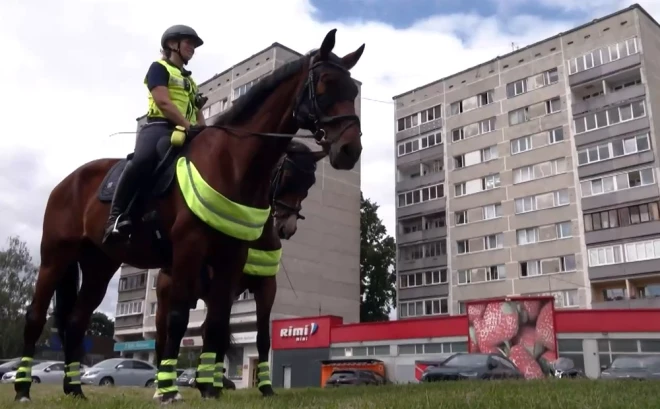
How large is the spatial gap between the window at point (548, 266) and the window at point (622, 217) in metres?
3.28

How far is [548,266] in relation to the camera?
56906mm

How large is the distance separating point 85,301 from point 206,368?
249 centimetres

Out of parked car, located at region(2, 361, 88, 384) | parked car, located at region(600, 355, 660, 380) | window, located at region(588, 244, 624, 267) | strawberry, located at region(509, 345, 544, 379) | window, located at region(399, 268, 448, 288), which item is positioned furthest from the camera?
window, located at region(399, 268, 448, 288)

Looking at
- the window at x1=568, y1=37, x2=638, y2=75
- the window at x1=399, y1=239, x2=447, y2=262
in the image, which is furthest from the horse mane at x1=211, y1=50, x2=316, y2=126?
the window at x1=399, y1=239, x2=447, y2=262

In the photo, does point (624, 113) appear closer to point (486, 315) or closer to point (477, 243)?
point (477, 243)

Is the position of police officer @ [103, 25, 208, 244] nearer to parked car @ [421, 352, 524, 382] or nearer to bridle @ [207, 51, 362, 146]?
bridle @ [207, 51, 362, 146]

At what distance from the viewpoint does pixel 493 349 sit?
1754 inches

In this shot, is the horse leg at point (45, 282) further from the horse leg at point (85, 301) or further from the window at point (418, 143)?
the window at point (418, 143)

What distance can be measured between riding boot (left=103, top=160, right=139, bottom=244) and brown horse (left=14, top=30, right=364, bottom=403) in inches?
4.4

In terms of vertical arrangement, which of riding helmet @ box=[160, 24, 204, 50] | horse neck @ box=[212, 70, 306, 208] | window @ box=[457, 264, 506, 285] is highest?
window @ box=[457, 264, 506, 285]

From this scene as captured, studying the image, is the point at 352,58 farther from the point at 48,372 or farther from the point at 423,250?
the point at 423,250

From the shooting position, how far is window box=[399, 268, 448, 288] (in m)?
66.2

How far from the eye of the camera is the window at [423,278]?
66.2m

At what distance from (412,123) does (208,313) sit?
Result: 229 feet
